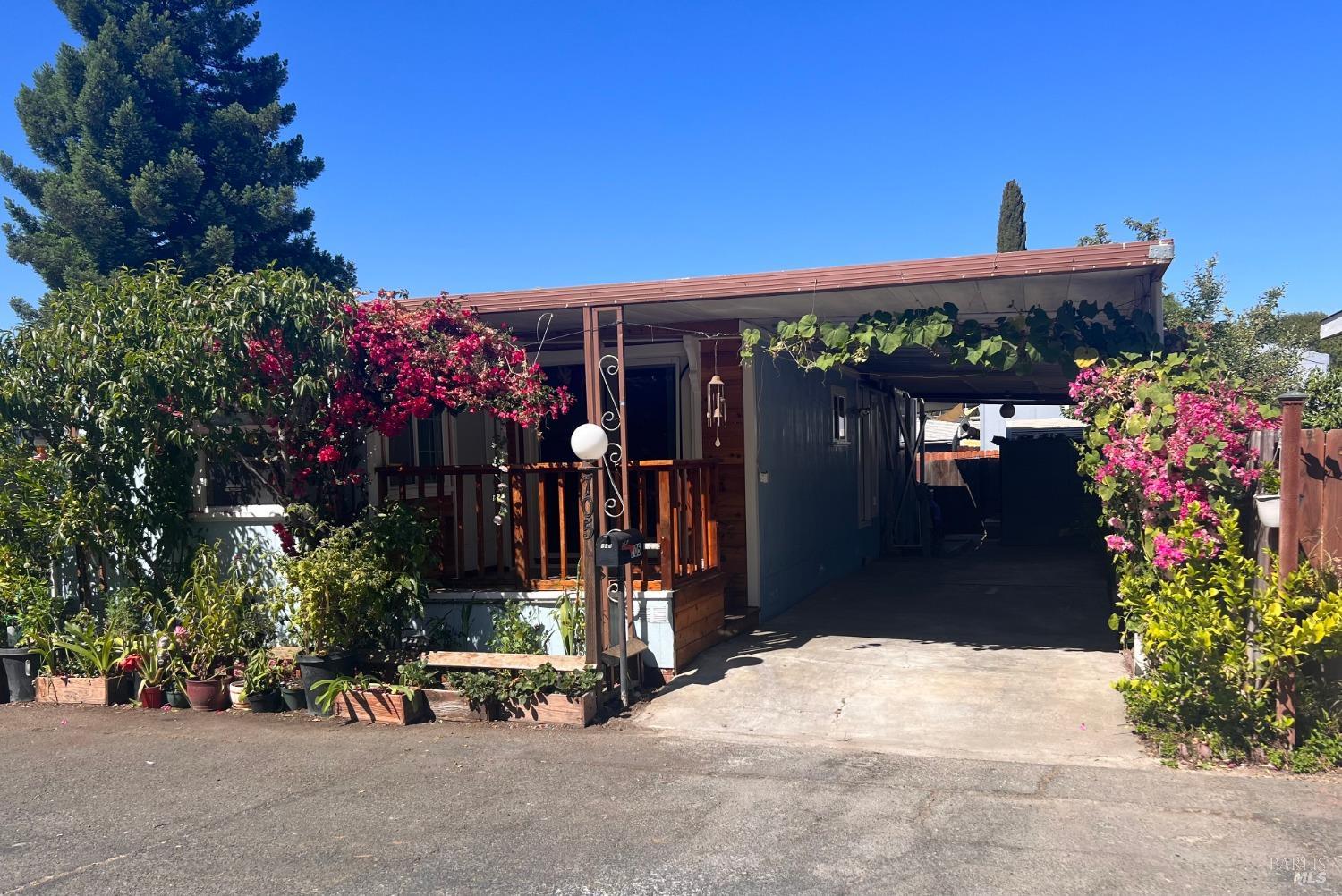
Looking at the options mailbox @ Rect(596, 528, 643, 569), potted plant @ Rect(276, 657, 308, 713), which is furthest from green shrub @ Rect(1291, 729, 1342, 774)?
potted plant @ Rect(276, 657, 308, 713)

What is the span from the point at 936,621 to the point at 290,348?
18.4 feet

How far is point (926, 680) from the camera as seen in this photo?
6.50 m

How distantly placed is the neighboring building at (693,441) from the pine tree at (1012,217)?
47.2ft

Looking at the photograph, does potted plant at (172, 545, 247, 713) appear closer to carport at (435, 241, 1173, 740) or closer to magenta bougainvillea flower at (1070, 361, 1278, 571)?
carport at (435, 241, 1173, 740)

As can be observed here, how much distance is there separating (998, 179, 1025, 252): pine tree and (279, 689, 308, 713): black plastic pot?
2188 centimetres

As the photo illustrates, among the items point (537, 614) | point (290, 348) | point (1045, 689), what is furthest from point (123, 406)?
point (1045, 689)

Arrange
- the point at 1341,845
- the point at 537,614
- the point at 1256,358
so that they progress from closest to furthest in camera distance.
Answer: the point at 1341,845
the point at 537,614
the point at 1256,358

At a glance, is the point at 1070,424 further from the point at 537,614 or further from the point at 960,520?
the point at 537,614

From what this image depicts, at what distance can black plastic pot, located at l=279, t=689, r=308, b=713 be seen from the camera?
642cm

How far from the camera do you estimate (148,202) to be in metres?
15.3

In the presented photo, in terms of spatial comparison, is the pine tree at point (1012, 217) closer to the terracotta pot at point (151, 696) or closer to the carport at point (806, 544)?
the carport at point (806, 544)

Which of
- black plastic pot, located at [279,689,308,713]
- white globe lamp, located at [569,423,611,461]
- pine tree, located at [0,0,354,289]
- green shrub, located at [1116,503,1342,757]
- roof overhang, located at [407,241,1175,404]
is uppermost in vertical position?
pine tree, located at [0,0,354,289]

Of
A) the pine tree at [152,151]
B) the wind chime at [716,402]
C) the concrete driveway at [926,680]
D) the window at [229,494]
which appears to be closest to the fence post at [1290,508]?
the concrete driveway at [926,680]

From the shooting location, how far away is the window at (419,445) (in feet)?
26.1
